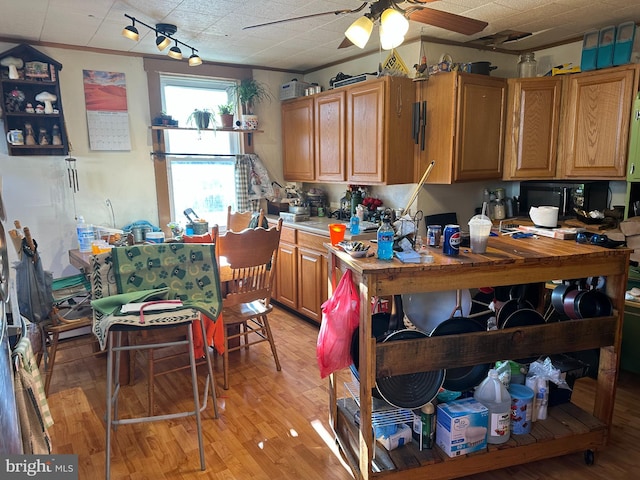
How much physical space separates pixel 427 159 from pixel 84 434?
295 centimetres

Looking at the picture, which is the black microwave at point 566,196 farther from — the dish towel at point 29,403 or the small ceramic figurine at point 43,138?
the small ceramic figurine at point 43,138

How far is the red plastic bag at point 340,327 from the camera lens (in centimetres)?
191

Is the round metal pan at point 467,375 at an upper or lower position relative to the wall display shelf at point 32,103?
lower

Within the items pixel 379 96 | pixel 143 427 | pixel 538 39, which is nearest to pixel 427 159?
pixel 379 96

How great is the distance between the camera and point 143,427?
245cm

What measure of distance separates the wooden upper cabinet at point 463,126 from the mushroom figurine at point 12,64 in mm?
3109

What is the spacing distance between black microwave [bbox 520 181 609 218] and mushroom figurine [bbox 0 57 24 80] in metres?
4.22

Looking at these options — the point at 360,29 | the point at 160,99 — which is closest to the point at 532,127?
the point at 360,29

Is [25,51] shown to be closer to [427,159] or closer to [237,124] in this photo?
[237,124]

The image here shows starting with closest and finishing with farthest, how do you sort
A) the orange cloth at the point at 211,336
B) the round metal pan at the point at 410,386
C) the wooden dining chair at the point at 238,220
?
1. the round metal pan at the point at 410,386
2. the orange cloth at the point at 211,336
3. the wooden dining chair at the point at 238,220

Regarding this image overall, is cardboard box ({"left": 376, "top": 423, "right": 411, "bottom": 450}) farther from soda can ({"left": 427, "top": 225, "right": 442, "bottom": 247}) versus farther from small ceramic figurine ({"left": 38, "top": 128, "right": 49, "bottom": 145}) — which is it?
small ceramic figurine ({"left": 38, "top": 128, "right": 49, "bottom": 145})

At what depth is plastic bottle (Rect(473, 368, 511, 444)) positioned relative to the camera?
194cm

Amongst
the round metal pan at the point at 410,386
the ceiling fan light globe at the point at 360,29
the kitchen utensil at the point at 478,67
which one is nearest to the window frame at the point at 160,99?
the kitchen utensil at the point at 478,67

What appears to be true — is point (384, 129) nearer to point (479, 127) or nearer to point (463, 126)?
point (463, 126)
